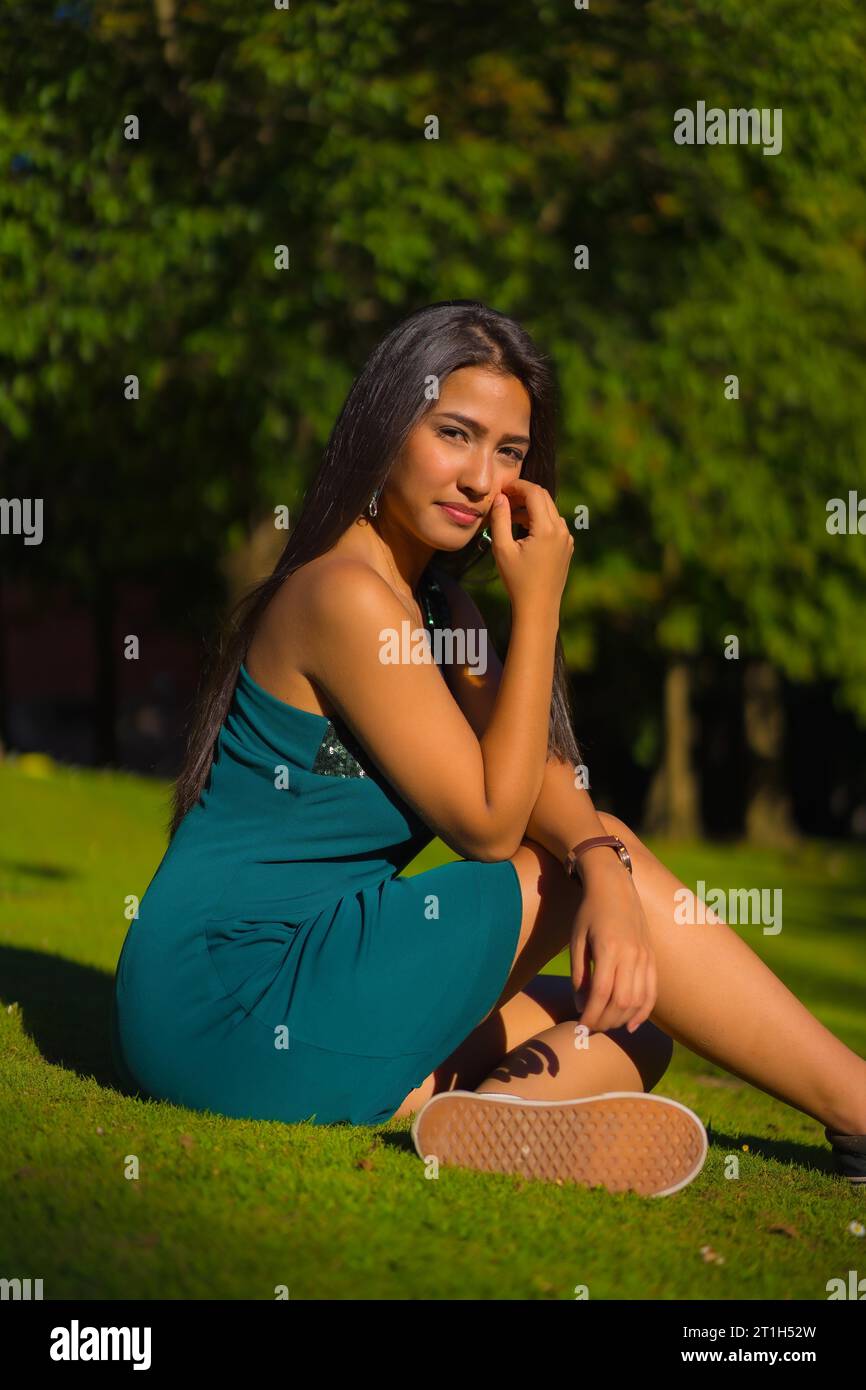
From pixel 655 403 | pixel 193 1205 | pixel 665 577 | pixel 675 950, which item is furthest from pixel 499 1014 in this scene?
pixel 665 577

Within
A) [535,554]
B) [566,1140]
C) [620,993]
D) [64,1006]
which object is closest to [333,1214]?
[566,1140]

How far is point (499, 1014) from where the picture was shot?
4129 mm

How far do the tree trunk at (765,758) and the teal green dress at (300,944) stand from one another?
17818 millimetres

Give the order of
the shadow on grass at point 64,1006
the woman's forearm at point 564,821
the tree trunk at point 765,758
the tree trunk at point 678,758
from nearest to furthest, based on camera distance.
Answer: the woman's forearm at point 564,821 < the shadow on grass at point 64,1006 < the tree trunk at point 678,758 < the tree trunk at point 765,758

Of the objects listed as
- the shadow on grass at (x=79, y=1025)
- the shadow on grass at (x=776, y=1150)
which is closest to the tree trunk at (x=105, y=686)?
the shadow on grass at (x=79, y=1025)

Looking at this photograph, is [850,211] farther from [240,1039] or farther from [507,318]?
[240,1039]

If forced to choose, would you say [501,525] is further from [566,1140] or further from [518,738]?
[566,1140]

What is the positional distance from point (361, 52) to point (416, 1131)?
926 cm

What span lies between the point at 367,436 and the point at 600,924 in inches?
50.1

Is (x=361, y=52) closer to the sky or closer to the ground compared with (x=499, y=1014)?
closer to the sky

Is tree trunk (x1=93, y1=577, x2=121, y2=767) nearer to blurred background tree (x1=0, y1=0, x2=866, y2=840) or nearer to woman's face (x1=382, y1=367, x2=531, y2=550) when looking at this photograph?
blurred background tree (x1=0, y1=0, x2=866, y2=840)

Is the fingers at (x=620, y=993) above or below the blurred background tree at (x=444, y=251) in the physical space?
below

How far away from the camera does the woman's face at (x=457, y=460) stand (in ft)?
13.1

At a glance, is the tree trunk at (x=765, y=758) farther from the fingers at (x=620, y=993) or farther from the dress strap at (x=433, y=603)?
the fingers at (x=620, y=993)
